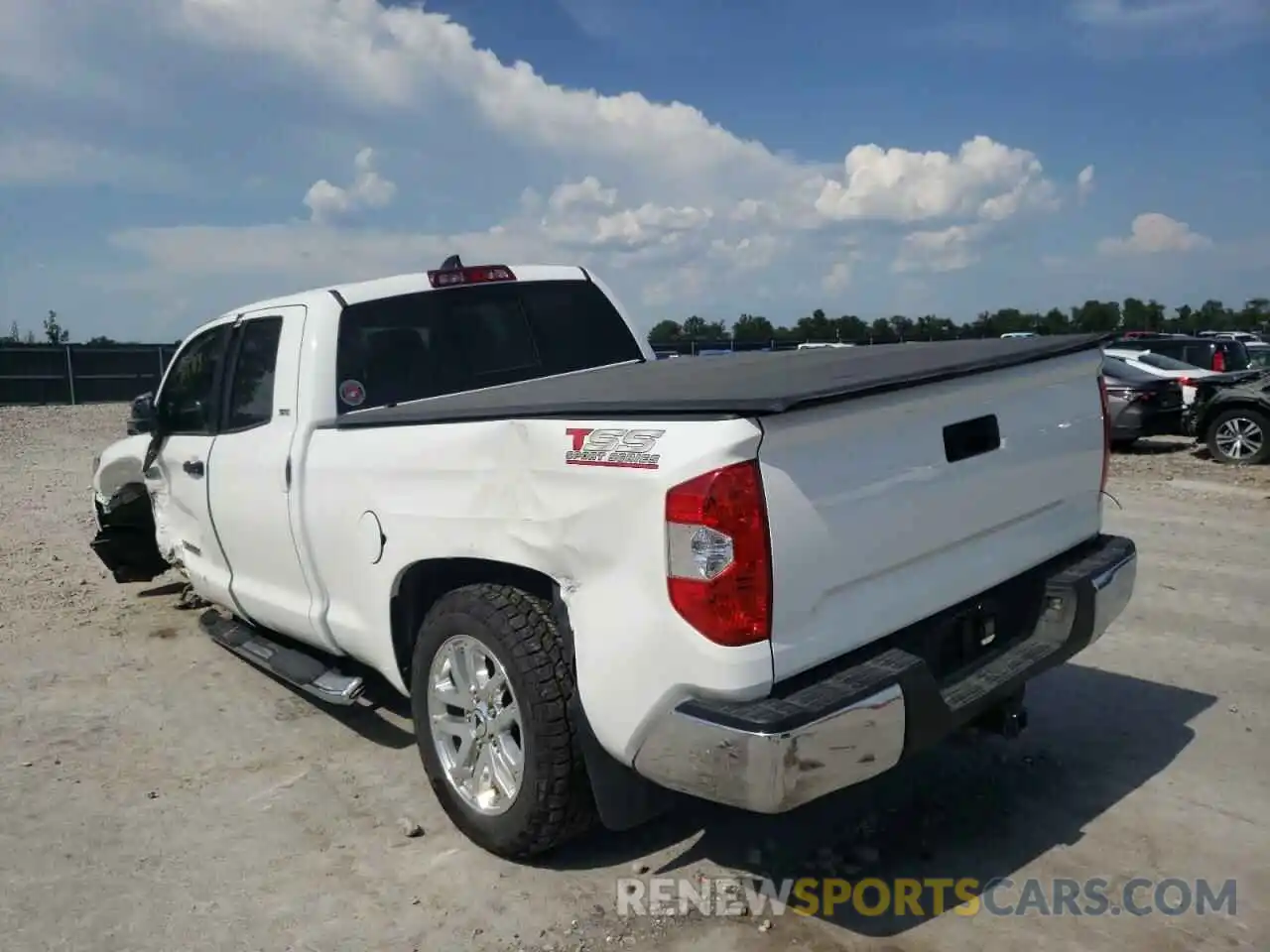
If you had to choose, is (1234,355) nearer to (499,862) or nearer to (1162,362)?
(1162,362)

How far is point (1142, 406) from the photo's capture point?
50.2 ft

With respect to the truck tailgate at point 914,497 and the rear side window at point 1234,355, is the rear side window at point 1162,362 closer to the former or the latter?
the rear side window at point 1234,355

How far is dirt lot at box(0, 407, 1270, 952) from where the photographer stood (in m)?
3.25

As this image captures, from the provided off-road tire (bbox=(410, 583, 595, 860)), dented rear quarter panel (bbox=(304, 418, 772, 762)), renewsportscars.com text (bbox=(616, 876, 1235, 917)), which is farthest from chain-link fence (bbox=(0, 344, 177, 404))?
renewsportscars.com text (bbox=(616, 876, 1235, 917))

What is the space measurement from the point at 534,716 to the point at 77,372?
97.0 feet

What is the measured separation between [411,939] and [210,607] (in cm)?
467

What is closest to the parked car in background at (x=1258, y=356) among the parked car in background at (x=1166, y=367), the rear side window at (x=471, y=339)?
the parked car in background at (x=1166, y=367)

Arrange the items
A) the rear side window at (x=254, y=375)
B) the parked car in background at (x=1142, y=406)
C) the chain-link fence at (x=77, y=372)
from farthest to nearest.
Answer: the chain-link fence at (x=77, y=372) → the parked car in background at (x=1142, y=406) → the rear side window at (x=254, y=375)

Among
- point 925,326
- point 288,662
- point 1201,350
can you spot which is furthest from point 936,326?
point 288,662

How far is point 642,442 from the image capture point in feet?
9.51

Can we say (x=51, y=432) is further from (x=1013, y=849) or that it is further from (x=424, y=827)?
(x=1013, y=849)

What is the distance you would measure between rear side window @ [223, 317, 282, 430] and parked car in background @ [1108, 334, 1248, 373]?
16.3 metres

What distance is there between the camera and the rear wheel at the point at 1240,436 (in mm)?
13711

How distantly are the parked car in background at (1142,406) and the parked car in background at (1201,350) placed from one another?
8.36 feet
